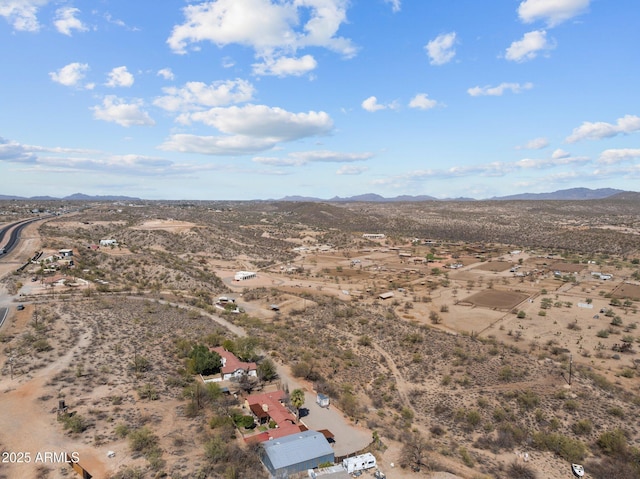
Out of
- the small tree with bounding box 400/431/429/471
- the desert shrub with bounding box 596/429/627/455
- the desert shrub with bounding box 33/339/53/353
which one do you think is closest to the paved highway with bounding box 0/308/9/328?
the desert shrub with bounding box 33/339/53/353

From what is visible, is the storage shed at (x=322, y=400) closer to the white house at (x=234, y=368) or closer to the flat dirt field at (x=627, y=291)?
the white house at (x=234, y=368)

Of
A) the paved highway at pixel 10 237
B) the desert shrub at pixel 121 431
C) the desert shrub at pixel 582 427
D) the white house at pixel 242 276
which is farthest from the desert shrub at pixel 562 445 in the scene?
the paved highway at pixel 10 237

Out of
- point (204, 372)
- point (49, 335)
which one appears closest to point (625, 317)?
point (204, 372)

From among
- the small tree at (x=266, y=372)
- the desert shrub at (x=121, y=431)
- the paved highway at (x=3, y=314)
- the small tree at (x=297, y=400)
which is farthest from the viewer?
the paved highway at (x=3, y=314)

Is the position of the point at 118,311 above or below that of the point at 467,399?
above

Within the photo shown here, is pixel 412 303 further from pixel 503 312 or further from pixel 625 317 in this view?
pixel 625 317

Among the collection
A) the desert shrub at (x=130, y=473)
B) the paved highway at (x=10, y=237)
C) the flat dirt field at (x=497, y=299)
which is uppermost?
the paved highway at (x=10, y=237)
